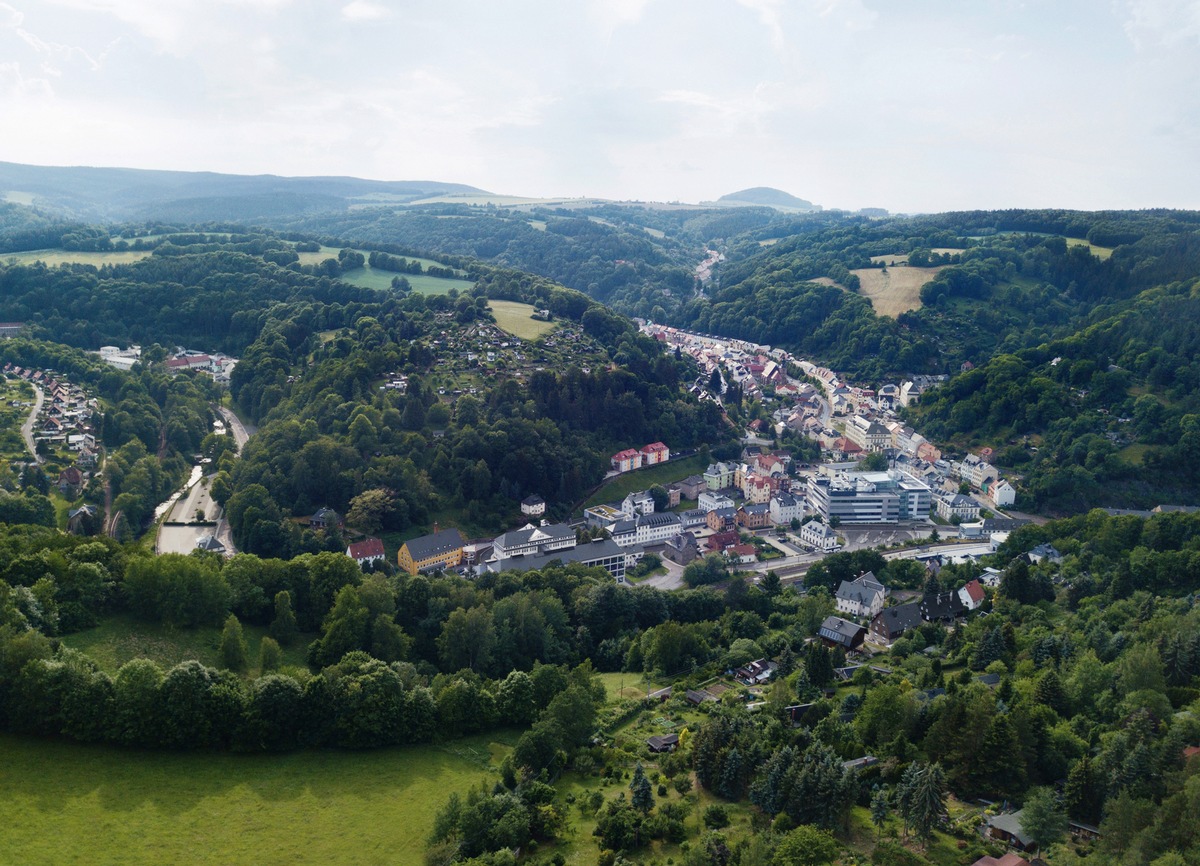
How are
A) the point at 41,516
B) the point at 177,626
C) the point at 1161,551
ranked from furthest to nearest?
the point at 41,516 < the point at 1161,551 < the point at 177,626

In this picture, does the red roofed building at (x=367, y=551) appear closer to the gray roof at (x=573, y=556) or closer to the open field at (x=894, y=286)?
the gray roof at (x=573, y=556)

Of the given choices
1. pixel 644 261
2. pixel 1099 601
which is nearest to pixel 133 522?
pixel 1099 601

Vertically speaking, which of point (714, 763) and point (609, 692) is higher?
point (714, 763)

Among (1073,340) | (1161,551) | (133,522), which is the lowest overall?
(133,522)

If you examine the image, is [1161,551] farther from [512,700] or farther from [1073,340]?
[1073,340]

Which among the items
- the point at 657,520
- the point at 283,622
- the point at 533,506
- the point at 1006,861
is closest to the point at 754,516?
the point at 657,520

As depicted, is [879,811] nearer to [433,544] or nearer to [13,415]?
[433,544]

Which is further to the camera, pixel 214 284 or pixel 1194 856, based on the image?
pixel 214 284

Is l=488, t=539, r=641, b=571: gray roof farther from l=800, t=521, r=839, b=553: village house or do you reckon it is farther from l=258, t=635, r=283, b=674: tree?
l=258, t=635, r=283, b=674: tree

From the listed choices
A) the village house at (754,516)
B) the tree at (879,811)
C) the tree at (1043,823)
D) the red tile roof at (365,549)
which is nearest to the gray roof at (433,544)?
the red tile roof at (365,549)
